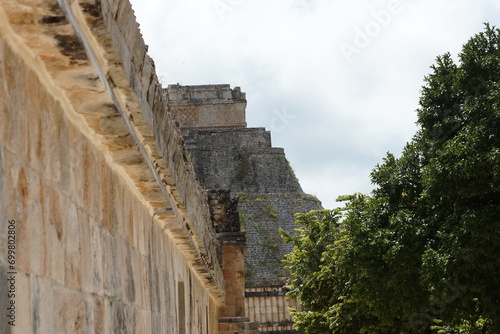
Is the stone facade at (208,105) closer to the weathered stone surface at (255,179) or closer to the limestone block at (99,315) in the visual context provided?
the weathered stone surface at (255,179)

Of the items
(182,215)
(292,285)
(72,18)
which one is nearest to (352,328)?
(292,285)

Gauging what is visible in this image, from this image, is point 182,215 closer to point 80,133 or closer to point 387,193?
point 80,133

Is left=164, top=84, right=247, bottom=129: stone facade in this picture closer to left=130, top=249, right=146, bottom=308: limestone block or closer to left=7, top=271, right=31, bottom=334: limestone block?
left=130, top=249, right=146, bottom=308: limestone block

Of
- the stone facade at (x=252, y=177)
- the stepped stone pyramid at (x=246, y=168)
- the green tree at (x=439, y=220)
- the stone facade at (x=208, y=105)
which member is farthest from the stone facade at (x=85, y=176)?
the stone facade at (x=208, y=105)

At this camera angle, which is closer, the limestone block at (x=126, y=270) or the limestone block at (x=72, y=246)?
the limestone block at (x=72, y=246)

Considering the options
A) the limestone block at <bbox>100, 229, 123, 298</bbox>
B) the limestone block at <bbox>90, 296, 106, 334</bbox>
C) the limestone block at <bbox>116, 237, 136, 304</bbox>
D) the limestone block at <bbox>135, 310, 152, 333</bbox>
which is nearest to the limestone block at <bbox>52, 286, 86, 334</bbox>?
the limestone block at <bbox>90, 296, 106, 334</bbox>

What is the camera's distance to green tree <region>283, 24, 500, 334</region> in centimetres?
1200

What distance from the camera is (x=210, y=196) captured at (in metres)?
14.6

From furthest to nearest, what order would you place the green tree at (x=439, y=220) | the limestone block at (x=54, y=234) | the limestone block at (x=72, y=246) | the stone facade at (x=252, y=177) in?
the stone facade at (x=252, y=177)
the green tree at (x=439, y=220)
the limestone block at (x=72, y=246)
the limestone block at (x=54, y=234)

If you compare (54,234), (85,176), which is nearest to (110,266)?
(85,176)

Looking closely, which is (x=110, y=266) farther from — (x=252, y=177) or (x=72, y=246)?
(x=252, y=177)

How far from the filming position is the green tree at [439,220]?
12000 mm

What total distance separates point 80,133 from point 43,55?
58 centimetres

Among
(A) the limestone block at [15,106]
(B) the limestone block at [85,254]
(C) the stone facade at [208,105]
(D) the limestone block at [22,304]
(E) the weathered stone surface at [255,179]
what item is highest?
(C) the stone facade at [208,105]
